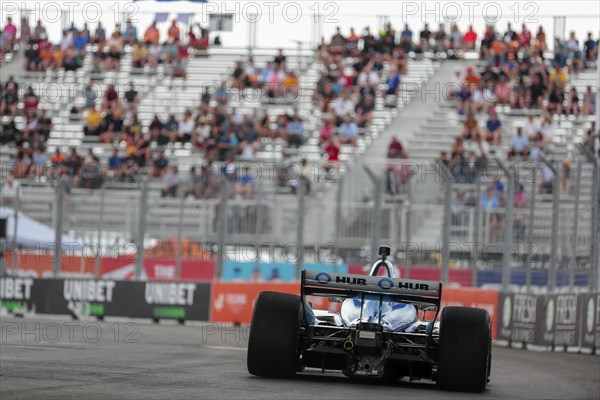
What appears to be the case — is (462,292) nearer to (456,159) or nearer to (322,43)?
(456,159)

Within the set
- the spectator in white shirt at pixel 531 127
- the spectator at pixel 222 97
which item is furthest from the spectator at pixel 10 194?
the spectator in white shirt at pixel 531 127

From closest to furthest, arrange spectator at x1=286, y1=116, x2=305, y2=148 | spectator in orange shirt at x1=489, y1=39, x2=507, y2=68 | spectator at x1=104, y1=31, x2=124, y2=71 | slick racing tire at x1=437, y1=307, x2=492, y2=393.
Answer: slick racing tire at x1=437, y1=307, x2=492, y2=393
spectator at x1=286, y1=116, x2=305, y2=148
spectator in orange shirt at x1=489, y1=39, x2=507, y2=68
spectator at x1=104, y1=31, x2=124, y2=71

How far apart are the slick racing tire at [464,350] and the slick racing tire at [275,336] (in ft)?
3.97

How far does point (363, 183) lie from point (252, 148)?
9.09 metres

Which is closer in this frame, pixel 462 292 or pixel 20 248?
pixel 462 292

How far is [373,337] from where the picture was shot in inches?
429

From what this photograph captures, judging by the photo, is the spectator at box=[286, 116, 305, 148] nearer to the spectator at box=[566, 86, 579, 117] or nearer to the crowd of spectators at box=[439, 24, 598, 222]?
the crowd of spectators at box=[439, 24, 598, 222]

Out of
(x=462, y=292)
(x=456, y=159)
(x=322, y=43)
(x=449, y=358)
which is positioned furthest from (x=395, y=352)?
(x=322, y=43)

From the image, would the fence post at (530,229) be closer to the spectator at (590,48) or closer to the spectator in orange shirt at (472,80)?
the spectator in orange shirt at (472,80)

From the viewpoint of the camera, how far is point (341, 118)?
30.8 meters

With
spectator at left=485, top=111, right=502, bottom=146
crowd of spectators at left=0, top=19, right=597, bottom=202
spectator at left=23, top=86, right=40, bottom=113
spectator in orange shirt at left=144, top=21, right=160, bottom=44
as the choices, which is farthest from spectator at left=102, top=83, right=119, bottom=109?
spectator at left=485, top=111, right=502, bottom=146

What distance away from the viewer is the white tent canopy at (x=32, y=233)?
22359mm

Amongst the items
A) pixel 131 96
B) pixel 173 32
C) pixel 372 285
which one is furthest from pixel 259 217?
pixel 173 32

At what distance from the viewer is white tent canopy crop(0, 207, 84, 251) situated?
22.4m
